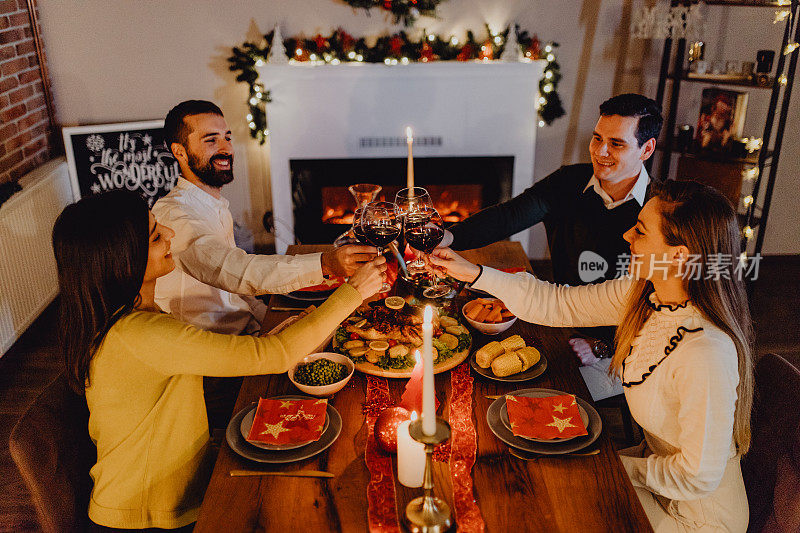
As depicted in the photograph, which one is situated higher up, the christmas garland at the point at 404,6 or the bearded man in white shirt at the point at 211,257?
the christmas garland at the point at 404,6

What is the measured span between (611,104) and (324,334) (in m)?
1.40

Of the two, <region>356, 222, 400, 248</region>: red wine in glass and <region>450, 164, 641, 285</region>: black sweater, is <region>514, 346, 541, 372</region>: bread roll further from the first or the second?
Answer: <region>450, 164, 641, 285</region>: black sweater

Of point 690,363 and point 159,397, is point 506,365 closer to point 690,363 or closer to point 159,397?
point 690,363

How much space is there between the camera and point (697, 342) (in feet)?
4.71

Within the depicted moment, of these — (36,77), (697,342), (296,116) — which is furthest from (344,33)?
(697,342)

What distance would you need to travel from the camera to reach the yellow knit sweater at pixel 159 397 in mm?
1416

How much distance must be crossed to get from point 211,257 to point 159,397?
1.98 ft

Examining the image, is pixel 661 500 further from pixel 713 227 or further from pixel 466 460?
pixel 713 227

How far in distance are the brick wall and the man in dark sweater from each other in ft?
8.36

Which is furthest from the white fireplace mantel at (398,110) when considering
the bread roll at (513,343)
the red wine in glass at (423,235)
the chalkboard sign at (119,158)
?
the bread roll at (513,343)

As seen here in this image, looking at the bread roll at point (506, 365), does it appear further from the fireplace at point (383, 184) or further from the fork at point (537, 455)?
the fireplace at point (383, 184)

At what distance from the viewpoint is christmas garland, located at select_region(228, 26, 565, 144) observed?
376cm

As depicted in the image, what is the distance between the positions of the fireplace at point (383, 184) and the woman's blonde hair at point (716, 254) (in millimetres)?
2546

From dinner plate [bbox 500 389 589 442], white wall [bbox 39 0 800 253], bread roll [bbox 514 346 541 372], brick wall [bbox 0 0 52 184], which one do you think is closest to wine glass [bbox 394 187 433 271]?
bread roll [bbox 514 346 541 372]
